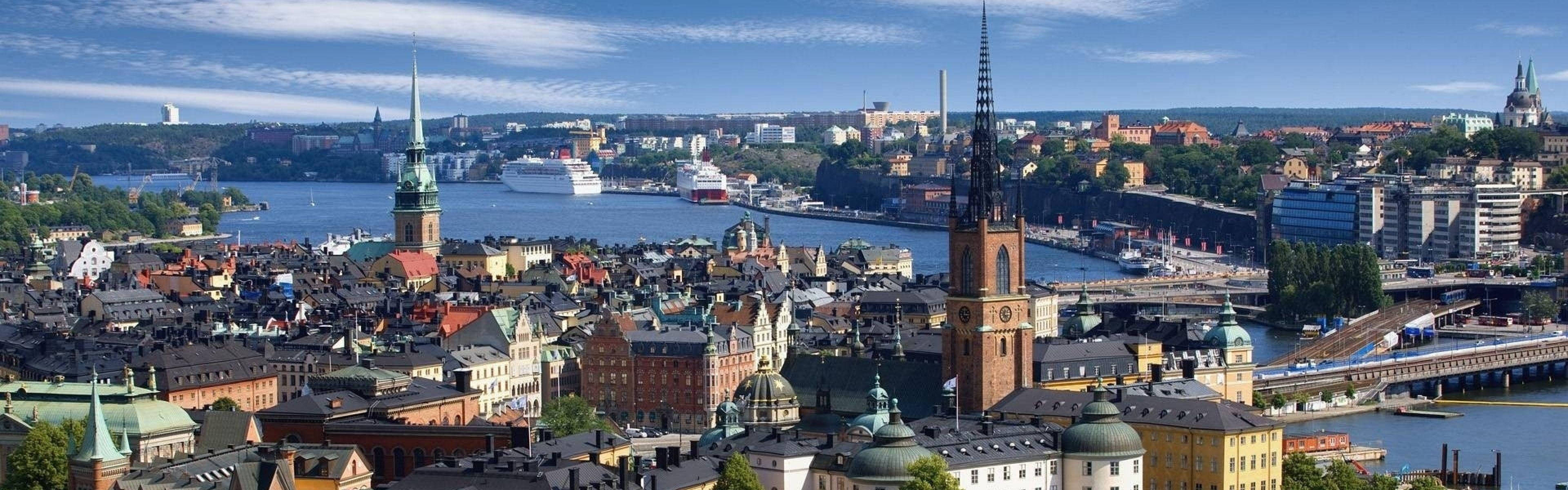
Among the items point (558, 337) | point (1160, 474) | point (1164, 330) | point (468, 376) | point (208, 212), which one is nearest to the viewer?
point (1160, 474)

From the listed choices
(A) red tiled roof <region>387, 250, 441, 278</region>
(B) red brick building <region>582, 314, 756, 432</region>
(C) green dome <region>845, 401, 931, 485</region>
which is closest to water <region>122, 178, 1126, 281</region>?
(A) red tiled roof <region>387, 250, 441, 278</region>

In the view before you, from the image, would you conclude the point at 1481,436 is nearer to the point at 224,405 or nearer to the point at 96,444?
the point at 224,405

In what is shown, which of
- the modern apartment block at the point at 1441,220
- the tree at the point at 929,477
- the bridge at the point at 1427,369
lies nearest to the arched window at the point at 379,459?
the tree at the point at 929,477

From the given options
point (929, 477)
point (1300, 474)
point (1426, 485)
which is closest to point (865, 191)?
point (1300, 474)

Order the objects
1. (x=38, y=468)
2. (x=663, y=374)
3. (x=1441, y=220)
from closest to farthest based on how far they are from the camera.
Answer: (x=38, y=468)
(x=663, y=374)
(x=1441, y=220)

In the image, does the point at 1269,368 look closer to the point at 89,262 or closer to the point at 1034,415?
the point at 1034,415

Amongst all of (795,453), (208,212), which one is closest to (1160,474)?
(795,453)
